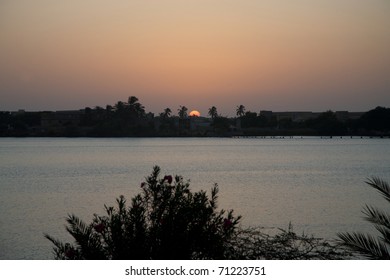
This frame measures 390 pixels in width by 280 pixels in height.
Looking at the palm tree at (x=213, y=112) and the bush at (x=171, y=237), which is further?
the palm tree at (x=213, y=112)

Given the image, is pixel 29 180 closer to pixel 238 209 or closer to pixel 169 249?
pixel 238 209

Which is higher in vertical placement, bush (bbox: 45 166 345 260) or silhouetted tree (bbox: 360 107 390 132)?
silhouetted tree (bbox: 360 107 390 132)

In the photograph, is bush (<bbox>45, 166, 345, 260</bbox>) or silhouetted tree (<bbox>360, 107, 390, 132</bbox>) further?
silhouetted tree (<bbox>360, 107, 390, 132</bbox>)

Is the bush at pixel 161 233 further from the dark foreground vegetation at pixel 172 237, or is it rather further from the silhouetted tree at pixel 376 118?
the silhouetted tree at pixel 376 118

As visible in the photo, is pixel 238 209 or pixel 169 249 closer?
pixel 169 249

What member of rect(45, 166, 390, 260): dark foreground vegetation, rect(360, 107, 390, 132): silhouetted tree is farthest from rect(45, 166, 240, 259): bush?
rect(360, 107, 390, 132): silhouetted tree

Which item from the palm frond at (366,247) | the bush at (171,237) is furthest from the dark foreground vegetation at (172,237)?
the palm frond at (366,247)

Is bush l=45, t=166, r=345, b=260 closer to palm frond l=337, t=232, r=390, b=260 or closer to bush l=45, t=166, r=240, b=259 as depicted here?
bush l=45, t=166, r=240, b=259

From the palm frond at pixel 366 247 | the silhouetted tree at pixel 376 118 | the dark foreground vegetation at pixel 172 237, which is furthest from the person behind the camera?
the silhouetted tree at pixel 376 118

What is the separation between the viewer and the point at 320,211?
25.7m

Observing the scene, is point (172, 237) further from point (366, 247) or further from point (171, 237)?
point (366, 247)

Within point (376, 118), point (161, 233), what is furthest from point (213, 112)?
point (161, 233)
